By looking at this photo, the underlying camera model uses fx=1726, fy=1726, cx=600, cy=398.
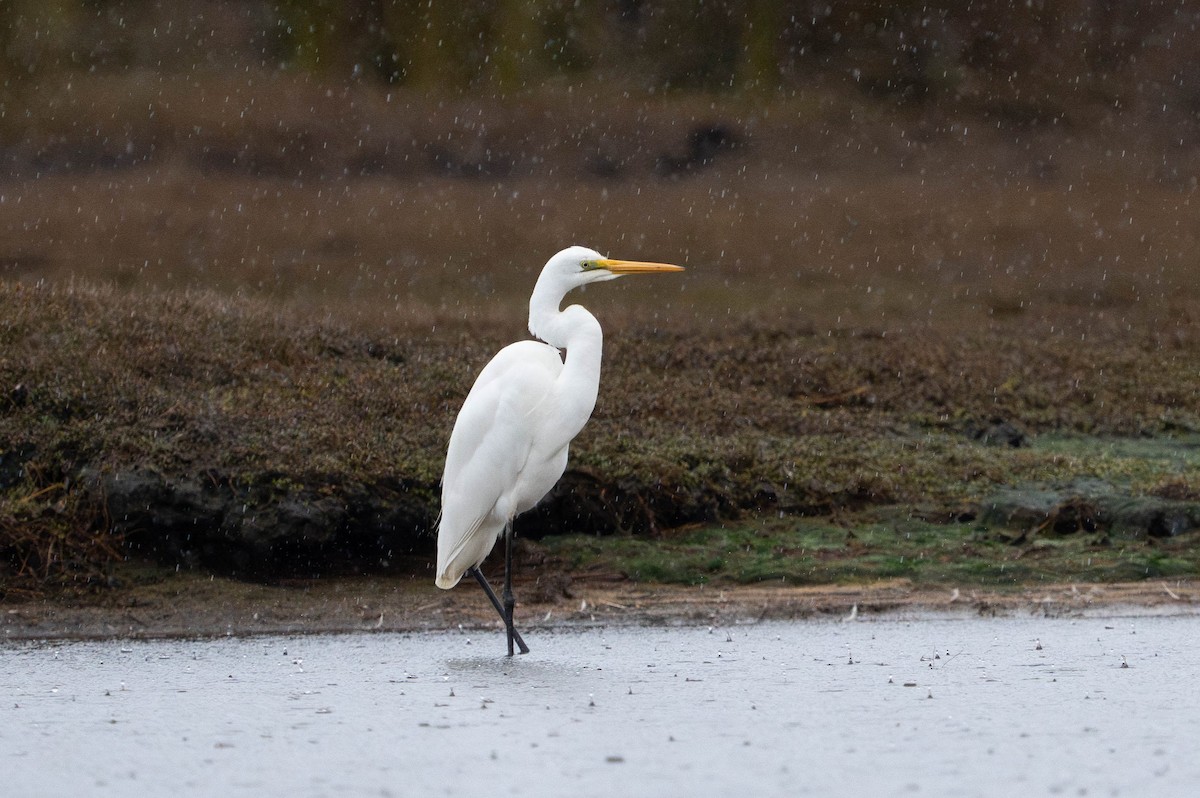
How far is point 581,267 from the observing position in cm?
791

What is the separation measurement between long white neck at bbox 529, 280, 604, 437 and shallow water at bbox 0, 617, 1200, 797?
110 centimetres

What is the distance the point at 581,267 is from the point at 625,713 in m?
2.55

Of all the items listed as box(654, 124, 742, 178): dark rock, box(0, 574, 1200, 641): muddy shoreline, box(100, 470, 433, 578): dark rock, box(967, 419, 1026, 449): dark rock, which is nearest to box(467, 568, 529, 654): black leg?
box(0, 574, 1200, 641): muddy shoreline

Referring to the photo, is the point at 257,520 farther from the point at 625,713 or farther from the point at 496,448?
the point at 625,713

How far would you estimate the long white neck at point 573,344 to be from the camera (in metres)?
7.69

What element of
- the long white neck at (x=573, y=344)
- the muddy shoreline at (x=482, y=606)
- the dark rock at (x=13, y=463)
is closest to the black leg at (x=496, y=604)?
the muddy shoreline at (x=482, y=606)

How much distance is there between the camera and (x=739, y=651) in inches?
293

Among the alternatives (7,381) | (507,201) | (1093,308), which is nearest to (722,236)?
(507,201)

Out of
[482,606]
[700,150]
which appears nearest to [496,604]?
[482,606]

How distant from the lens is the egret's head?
7.85m

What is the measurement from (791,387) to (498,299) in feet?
18.8

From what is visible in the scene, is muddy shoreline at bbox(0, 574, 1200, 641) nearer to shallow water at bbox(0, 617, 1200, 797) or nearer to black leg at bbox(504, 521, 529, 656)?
shallow water at bbox(0, 617, 1200, 797)

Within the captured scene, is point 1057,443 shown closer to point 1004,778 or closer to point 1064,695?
point 1064,695

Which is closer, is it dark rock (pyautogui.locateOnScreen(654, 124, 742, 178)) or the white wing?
the white wing
